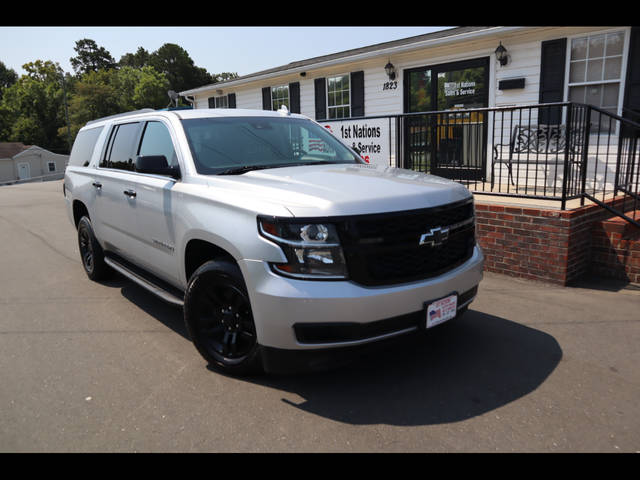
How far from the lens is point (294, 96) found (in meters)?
14.3

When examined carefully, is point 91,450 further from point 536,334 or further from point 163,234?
point 536,334

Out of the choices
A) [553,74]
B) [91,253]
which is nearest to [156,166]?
[91,253]

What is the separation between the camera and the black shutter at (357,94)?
12.2 meters

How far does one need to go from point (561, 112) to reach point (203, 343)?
766 centimetres

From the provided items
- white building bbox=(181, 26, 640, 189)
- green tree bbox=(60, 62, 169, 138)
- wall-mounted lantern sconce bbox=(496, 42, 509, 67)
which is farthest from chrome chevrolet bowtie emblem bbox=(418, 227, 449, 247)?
green tree bbox=(60, 62, 169, 138)

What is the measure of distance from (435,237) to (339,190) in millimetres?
687

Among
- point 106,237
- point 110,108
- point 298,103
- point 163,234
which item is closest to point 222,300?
point 163,234

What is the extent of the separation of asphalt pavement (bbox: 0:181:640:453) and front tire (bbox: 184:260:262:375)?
186 mm

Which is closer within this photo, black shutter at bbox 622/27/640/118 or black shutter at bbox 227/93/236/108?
black shutter at bbox 622/27/640/118

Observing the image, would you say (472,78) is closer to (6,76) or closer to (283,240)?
(283,240)

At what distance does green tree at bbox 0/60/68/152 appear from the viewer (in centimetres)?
7681

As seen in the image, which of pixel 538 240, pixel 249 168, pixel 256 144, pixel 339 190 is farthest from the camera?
pixel 538 240

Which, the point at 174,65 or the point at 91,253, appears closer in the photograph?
the point at 91,253

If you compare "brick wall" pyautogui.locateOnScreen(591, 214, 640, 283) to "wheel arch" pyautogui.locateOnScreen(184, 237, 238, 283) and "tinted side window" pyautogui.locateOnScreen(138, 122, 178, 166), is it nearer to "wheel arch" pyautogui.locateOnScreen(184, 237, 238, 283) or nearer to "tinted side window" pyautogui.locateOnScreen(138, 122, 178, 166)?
"wheel arch" pyautogui.locateOnScreen(184, 237, 238, 283)
